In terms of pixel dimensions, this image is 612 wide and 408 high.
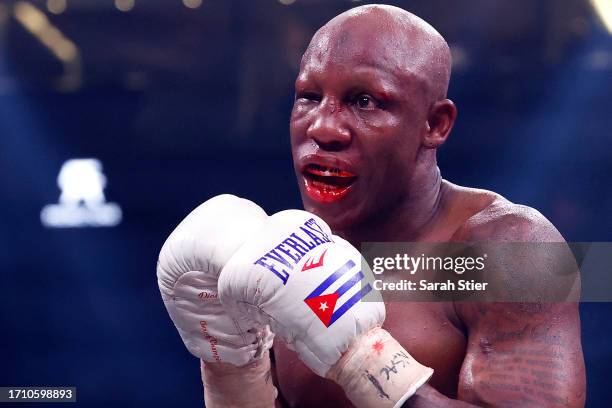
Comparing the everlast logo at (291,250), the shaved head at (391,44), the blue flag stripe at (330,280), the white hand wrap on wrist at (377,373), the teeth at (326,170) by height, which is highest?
the shaved head at (391,44)

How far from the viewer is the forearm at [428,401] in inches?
43.2

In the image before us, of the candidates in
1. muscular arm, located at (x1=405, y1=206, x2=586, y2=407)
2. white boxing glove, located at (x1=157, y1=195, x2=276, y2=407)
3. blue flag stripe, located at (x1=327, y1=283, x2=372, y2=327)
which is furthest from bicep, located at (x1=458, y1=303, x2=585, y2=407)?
white boxing glove, located at (x1=157, y1=195, x2=276, y2=407)

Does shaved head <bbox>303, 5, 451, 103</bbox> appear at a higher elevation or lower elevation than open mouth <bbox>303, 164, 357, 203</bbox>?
higher

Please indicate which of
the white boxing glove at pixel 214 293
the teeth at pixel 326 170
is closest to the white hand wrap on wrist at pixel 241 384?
the white boxing glove at pixel 214 293

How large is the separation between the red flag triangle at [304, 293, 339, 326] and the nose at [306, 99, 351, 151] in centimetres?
26

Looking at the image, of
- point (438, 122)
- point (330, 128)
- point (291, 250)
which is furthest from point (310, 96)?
point (291, 250)

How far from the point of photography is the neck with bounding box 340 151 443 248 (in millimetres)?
1308

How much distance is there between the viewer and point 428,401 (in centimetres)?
110

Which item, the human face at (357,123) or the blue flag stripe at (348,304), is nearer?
the blue flag stripe at (348,304)

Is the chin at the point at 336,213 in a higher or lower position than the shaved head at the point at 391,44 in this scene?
lower

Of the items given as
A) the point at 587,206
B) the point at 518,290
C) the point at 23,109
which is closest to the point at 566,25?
the point at 587,206

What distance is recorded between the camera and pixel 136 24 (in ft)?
6.81

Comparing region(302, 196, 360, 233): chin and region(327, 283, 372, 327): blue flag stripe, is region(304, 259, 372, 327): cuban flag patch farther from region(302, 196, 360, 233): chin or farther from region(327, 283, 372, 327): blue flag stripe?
region(302, 196, 360, 233): chin

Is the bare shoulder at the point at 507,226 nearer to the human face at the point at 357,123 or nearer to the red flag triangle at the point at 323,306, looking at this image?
the human face at the point at 357,123
